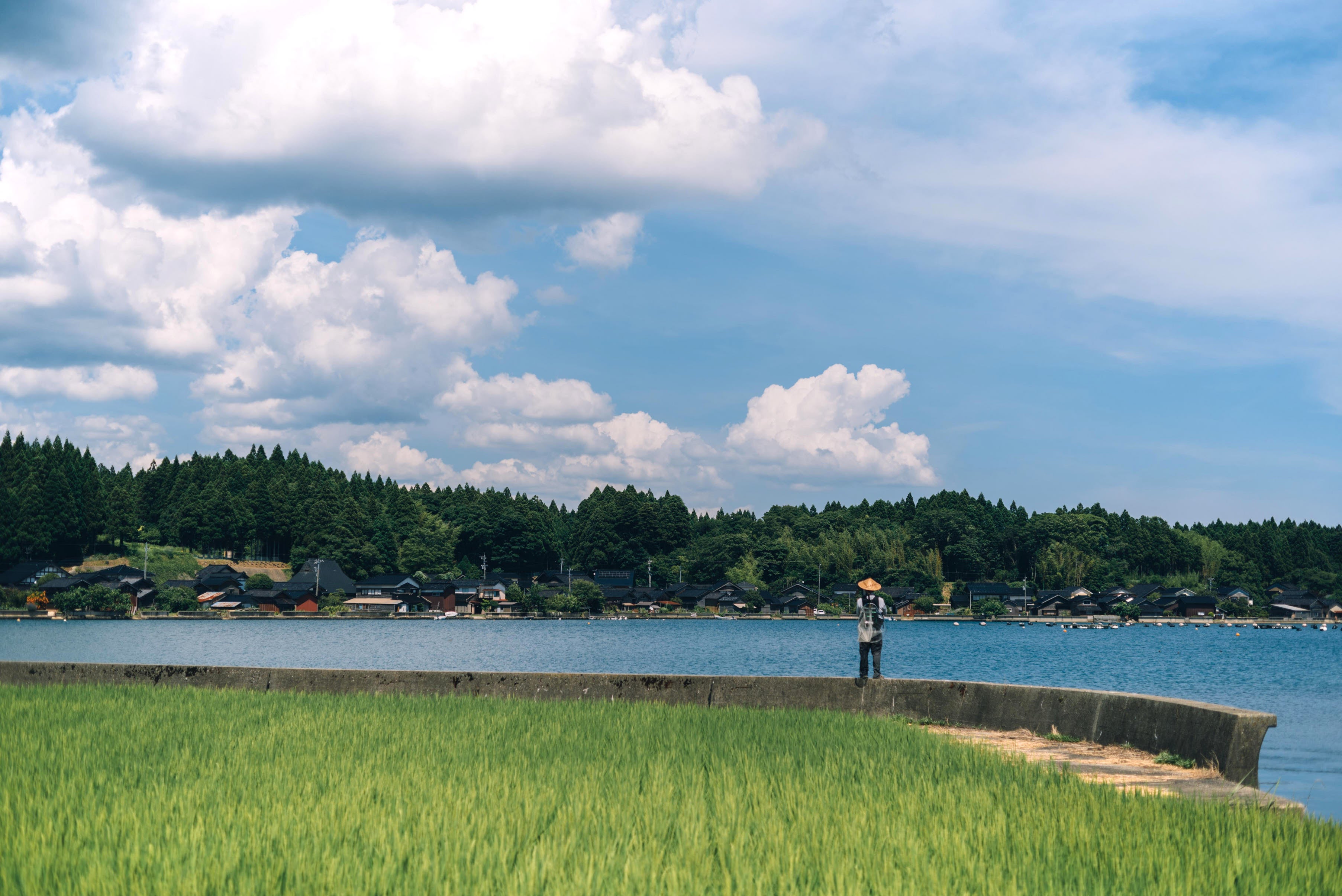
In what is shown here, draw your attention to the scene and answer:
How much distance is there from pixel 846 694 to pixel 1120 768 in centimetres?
567

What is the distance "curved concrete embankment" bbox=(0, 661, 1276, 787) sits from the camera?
10758mm

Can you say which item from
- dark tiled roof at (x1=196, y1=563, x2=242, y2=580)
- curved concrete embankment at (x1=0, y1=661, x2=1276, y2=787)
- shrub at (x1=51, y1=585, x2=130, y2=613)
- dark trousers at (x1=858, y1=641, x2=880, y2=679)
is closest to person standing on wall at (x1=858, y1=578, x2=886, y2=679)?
dark trousers at (x1=858, y1=641, x2=880, y2=679)

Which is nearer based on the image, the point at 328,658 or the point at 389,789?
the point at 389,789

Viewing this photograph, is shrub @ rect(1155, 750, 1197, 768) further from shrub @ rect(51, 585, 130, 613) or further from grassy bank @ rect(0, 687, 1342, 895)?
shrub @ rect(51, 585, 130, 613)

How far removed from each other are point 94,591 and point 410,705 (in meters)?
139

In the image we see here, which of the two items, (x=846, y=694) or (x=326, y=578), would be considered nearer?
(x=846, y=694)

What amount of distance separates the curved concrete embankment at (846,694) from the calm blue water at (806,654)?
5.31 m

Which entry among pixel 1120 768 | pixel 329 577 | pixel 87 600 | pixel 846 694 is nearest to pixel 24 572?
pixel 87 600

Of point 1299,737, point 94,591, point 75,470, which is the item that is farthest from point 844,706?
point 75,470

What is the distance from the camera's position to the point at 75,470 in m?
156

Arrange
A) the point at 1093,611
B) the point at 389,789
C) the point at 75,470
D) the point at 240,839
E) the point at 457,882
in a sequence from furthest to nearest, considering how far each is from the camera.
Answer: the point at 1093,611, the point at 75,470, the point at 389,789, the point at 240,839, the point at 457,882

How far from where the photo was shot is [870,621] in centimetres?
1652

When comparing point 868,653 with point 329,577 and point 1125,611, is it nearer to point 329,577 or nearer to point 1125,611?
point 329,577

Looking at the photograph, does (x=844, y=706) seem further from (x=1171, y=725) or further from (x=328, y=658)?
(x=328, y=658)
